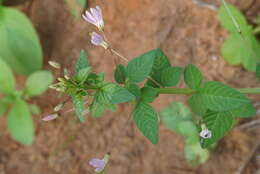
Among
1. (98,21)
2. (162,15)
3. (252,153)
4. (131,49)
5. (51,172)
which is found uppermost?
(98,21)

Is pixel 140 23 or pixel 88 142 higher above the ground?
pixel 140 23

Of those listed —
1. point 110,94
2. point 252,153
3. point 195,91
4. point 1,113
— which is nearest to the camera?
point 110,94

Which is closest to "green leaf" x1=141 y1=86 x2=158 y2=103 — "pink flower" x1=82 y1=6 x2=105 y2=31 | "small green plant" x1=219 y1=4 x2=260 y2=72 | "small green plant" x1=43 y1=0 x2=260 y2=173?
"small green plant" x1=43 y1=0 x2=260 y2=173

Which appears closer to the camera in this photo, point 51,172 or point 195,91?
point 195,91

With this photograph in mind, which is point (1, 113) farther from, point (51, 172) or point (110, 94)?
point (110, 94)

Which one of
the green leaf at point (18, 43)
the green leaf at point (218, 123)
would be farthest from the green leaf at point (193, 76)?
the green leaf at point (18, 43)

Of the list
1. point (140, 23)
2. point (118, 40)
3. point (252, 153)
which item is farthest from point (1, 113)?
point (252, 153)
